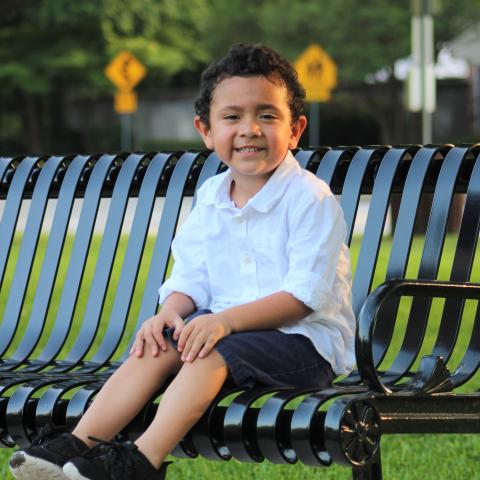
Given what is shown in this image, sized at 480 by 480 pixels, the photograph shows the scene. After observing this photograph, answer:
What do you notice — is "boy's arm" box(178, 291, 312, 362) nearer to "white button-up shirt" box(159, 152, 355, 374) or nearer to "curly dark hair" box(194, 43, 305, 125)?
"white button-up shirt" box(159, 152, 355, 374)

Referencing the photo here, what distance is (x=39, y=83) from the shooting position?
30312mm

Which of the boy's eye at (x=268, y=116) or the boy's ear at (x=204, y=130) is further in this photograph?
the boy's ear at (x=204, y=130)

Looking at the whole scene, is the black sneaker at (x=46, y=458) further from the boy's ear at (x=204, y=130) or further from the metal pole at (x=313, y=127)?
the metal pole at (x=313, y=127)

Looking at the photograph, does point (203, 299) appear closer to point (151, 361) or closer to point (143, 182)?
point (151, 361)

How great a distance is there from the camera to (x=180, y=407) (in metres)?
3.21

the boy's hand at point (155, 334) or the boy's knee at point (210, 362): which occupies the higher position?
the boy's hand at point (155, 334)

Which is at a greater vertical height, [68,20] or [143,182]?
[68,20]

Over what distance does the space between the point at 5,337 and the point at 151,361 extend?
1.27 metres

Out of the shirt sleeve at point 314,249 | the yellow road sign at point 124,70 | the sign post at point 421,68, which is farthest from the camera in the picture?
the yellow road sign at point 124,70

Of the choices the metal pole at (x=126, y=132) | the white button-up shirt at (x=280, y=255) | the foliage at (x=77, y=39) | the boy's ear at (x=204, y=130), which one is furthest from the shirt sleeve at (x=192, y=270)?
the metal pole at (x=126, y=132)

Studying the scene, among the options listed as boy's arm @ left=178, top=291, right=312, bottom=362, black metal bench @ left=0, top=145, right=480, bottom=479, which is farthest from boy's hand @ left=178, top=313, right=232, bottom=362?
black metal bench @ left=0, top=145, right=480, bottom=479

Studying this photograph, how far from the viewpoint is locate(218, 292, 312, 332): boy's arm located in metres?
3.42

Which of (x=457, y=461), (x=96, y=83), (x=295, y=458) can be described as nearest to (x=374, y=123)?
(x=96, y=83)

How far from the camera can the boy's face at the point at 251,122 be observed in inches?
141
